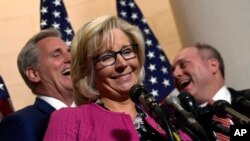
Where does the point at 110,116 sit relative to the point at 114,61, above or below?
below

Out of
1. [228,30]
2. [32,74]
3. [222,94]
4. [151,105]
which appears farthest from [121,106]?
[228,30]

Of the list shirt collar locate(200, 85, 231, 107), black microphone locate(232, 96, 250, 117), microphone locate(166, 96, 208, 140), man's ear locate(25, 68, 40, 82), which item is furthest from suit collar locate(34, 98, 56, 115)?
black microphone locate(232, 96, 250, 117)

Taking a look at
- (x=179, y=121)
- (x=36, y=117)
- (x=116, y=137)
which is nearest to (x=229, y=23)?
(x=36, y=117)

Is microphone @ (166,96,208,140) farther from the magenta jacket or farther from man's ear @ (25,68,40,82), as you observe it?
man's ear @ (25,68,40,82)

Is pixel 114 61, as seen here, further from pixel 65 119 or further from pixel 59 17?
pixel 59 17

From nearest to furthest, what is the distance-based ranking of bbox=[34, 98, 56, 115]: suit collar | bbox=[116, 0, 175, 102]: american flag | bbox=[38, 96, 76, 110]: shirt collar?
bbox=[34, 98, 56, 115]: suit collar
bbox=[38, 96, 76, 110]: shirt collar
bbox=[116, 0, 175, 102]: american flag

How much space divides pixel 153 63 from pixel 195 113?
2667mm

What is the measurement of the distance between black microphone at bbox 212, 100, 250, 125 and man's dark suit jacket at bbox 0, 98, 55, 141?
112 cm

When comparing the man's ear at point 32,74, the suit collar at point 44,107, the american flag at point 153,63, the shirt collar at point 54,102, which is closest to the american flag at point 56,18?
the american flag at point 153,63

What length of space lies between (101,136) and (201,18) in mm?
1890

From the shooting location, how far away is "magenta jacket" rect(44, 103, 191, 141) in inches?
69.2

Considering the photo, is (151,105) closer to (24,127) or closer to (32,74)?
(24,127)

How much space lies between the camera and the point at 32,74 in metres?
2.96

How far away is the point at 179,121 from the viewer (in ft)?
4.75
